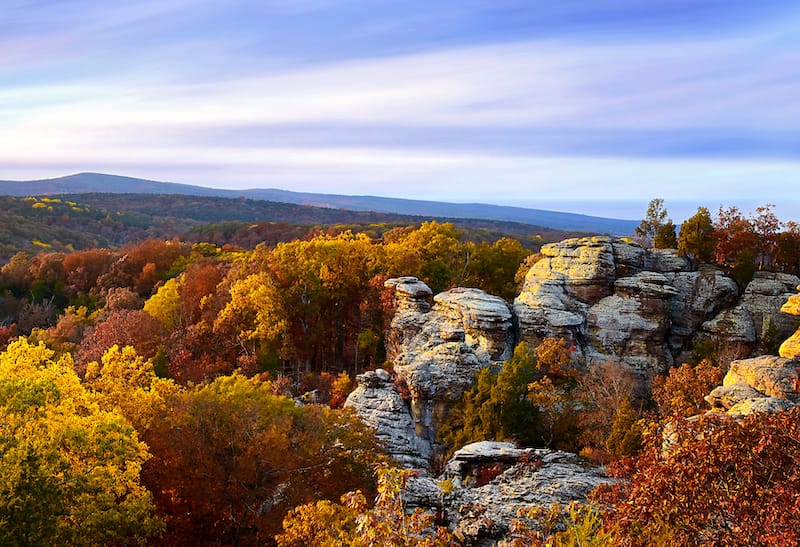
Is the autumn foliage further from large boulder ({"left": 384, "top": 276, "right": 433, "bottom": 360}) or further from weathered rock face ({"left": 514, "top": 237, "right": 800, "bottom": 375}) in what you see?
large boulder ({"left": 384, "top": 276, "right": 433, "bottom": 360})

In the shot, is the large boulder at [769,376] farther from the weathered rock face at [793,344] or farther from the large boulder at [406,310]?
the large boulder at [406,310]

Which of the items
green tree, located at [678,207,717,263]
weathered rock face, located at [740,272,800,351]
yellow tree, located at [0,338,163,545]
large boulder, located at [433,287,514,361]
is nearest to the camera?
yellow tree, located at [0,338,163,545]

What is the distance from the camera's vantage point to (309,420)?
2362 centimetres

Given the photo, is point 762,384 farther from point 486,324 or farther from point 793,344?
point 486,324

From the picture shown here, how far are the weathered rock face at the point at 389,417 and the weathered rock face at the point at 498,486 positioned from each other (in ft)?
22.3

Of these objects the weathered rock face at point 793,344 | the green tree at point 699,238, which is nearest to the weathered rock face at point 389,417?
the weathered rock face at point 793,344

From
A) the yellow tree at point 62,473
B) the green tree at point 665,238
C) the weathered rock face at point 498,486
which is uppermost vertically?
the green tree at point 665,238

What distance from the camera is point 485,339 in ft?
120

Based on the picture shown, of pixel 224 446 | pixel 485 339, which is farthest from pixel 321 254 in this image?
pixel 224 446

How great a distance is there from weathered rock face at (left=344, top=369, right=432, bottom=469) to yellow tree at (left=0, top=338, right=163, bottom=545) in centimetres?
1463

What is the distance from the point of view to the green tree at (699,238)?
4328 centimetres

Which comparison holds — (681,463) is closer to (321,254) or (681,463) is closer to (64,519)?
(64,519)

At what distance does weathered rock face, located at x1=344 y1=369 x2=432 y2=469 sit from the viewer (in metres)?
30.4

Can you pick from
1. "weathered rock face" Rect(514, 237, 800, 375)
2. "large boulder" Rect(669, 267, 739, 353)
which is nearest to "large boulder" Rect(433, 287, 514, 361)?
"weathered rock face" Rect(514, 237, 800, 375)
